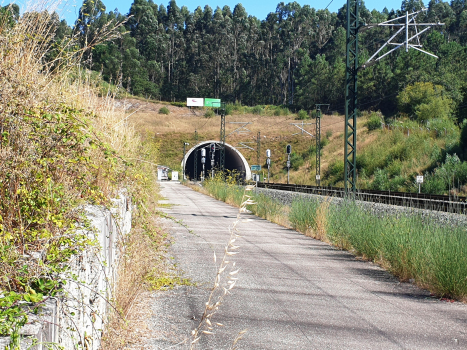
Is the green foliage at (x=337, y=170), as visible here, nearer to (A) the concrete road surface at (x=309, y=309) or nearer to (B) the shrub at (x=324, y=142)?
(B) the shrub at (x=324, y=142)

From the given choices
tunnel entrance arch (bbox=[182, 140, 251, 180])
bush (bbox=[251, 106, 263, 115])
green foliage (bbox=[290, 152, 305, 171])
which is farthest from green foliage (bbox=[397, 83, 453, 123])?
bush (bbox=[251, 106, 263, 115])

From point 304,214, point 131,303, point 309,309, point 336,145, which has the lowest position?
point 309,309

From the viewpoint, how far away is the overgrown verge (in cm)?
720

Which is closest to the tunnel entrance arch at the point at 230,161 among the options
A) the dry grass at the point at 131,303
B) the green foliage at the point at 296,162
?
the green foliage at the point at 296,162

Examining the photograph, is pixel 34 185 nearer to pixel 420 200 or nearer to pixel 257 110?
pixel 420 200

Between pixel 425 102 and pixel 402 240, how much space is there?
2554 inches

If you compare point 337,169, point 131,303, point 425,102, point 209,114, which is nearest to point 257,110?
point 209,114

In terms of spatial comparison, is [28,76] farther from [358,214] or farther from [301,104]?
[301,104]

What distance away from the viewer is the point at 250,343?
509cm

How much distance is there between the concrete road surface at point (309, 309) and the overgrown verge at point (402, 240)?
273mm

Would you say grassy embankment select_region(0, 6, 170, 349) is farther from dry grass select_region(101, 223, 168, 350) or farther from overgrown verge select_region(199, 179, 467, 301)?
overgrown verge select_region(199, 179, 467, 301)

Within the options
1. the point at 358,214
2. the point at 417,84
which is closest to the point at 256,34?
the point at 417,84

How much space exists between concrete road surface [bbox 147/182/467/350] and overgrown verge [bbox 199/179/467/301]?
27cm

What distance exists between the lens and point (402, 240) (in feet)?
29.0
